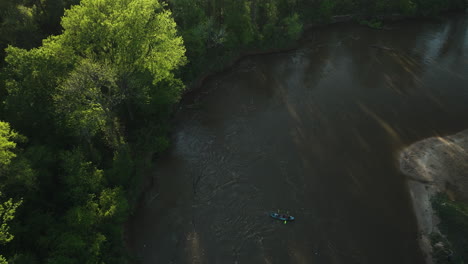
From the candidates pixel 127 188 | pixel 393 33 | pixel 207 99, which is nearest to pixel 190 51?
pixel 207 99

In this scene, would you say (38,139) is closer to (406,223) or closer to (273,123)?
(273,123)

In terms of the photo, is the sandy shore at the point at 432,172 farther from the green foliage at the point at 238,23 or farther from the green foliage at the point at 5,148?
the green foliage at the point at 5,148

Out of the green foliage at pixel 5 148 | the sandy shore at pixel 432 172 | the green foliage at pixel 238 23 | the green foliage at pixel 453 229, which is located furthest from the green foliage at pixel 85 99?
the green foliage at pixel 453 229

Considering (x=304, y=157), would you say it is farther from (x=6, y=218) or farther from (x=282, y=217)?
(x=6, y=218)

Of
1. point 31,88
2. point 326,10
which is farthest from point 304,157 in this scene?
point 326,10

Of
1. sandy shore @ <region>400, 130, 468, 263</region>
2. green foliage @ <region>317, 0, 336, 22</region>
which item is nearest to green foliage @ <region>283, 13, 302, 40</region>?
green foliage @ <region>317, 0, 336, 22</region>

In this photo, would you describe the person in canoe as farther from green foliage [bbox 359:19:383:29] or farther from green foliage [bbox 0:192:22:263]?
green foliage [bbox 359:19:383:29]
